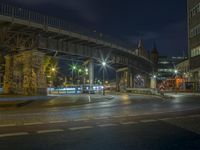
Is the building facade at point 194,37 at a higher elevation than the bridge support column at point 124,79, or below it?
higher

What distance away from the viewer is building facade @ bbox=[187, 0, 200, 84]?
189 feet

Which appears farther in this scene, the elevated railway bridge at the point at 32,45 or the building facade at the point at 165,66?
the building facade at the point at 165,66

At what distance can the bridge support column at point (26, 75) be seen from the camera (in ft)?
113

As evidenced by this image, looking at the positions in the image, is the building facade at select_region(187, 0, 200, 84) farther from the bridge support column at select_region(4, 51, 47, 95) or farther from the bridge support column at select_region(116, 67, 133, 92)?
the bridge support column at select_region(4, 51, 47, 95)

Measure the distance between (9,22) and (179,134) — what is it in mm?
24754

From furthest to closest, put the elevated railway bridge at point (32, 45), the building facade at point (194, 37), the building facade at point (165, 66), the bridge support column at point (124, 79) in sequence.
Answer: the building facade at point (165, 66) → the bridge support column at point (124, 79) → the building facade at point (194, 37) → the elevated railway bridge at point (32, 45)

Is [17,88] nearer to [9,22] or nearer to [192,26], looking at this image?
[9,22]

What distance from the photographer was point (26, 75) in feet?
114

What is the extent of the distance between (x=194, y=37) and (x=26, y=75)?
38.6m

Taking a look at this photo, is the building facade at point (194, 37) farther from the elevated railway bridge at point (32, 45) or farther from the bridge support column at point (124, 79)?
the elevated railway bridge at point (32, 45)

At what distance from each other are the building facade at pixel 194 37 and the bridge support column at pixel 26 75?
3513 centimetres

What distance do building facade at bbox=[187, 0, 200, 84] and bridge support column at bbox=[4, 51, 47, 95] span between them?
35132 millimetres

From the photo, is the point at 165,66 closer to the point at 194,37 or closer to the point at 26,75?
the point at 194,37

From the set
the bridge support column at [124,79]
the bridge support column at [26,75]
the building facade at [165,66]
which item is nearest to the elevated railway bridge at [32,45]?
the bridge support column at [26,75]
